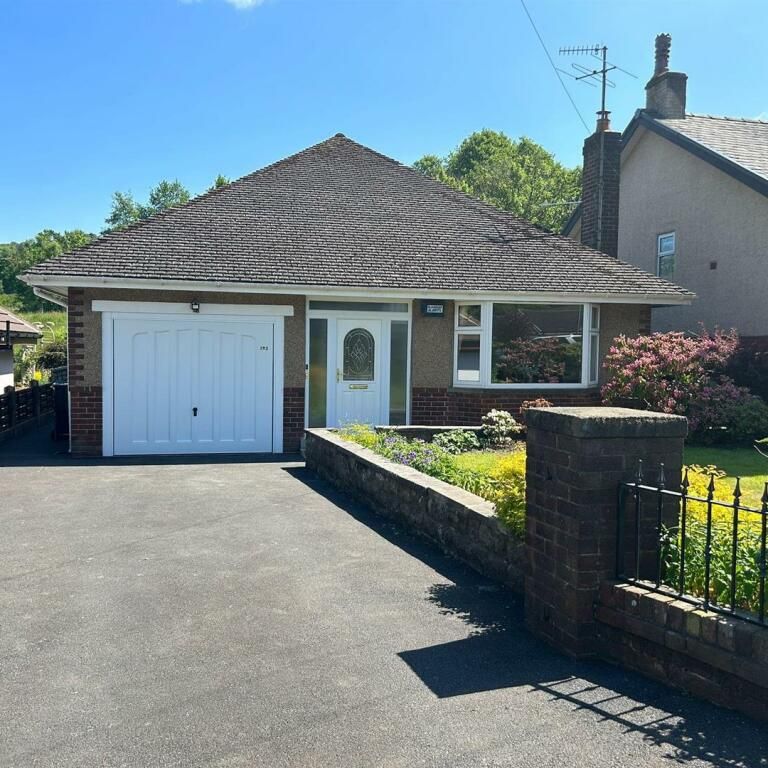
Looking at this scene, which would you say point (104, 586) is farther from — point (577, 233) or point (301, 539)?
point (577, 233)

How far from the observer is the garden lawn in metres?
8.08

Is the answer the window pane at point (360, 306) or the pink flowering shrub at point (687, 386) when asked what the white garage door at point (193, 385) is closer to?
the window pane at point (360, 306)

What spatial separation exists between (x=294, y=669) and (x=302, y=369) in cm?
906

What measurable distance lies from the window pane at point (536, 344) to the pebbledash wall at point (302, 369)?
13.0 inches

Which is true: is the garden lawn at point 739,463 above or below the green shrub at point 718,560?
below

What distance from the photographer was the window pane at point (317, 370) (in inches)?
517

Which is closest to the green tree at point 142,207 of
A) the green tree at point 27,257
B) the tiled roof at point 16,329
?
the green tree at point 27,257

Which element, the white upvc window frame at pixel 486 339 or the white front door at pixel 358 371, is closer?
the white front door at pixel 358 371

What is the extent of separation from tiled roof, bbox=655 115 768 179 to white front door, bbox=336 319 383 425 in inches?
327

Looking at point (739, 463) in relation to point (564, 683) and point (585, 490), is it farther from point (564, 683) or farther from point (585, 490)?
point (564, 683)

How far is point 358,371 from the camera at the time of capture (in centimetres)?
1337

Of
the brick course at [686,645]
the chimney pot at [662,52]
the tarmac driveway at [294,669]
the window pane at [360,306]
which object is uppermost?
the chimney pot at [662,52]

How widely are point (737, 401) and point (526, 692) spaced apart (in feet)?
32.2

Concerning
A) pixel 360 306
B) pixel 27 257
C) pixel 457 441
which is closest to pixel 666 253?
pixel 360 306
